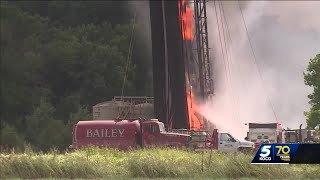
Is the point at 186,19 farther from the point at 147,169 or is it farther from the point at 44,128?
the point at 44,128

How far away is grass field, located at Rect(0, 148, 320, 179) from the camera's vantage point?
50.3ft

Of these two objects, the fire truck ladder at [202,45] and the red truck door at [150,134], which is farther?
the fire truck ladder at [202,45]

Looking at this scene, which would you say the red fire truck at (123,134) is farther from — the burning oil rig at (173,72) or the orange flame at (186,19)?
the orange flame at (186,19)

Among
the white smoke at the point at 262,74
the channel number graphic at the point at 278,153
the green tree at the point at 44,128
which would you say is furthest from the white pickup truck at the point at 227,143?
the channel number graphic at the point at 278,153

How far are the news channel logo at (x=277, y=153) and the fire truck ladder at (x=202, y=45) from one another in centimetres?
1377

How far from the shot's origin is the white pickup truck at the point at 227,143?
24.8 metres

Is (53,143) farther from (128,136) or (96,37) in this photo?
(96,37)

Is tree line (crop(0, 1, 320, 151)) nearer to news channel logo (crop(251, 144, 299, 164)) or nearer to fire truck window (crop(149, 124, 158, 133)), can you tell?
fire truck window (crop(149, 124, 158, 133))

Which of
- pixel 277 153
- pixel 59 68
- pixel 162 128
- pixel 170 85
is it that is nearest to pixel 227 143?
Answer: pixel 162 128

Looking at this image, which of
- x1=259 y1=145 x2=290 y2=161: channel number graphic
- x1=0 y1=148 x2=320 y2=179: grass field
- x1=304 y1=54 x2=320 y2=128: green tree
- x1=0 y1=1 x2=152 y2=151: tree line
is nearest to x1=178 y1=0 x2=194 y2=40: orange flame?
x1=0 y1=1 x2=152 y2=151: tree line

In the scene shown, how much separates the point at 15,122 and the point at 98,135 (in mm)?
16677

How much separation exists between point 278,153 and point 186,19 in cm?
1488

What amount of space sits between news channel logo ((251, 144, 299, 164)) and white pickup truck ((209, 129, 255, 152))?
1134 centimetres

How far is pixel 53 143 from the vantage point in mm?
31094
